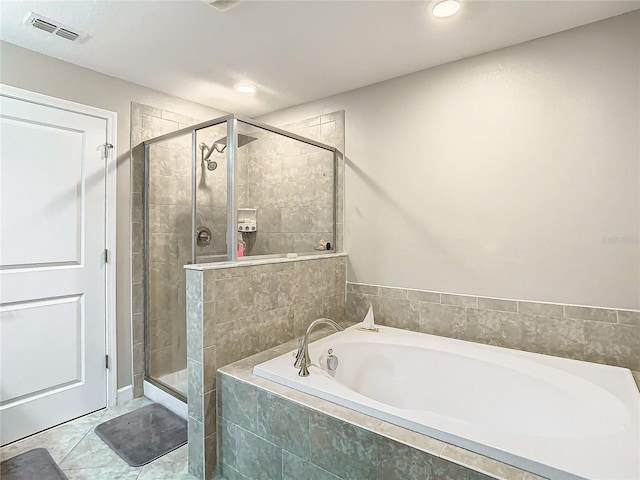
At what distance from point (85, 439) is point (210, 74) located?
253 centimetres

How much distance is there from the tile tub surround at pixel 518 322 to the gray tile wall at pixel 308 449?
120cm

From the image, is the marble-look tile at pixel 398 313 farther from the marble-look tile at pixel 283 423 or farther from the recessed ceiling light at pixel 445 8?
the recessed ceiling light at pixel 445 8

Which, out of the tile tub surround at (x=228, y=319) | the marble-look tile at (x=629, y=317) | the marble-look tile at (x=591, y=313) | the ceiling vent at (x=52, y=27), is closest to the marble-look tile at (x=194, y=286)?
the tile tub surround at (x=228, y=319)

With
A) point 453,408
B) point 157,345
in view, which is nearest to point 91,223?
point 157,345

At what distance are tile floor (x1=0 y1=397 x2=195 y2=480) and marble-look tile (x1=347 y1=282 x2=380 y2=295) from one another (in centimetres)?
155

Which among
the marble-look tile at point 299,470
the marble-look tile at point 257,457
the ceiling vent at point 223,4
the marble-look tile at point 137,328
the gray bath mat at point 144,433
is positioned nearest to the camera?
the marble-look tile at point 299,470

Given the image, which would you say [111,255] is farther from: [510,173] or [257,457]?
[510,173]

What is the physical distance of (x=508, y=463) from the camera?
1.11 meters

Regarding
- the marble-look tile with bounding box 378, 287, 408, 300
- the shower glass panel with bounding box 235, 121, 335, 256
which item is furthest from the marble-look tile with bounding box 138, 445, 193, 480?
the marble-look tile with bounding box 378, 287, 408, 300

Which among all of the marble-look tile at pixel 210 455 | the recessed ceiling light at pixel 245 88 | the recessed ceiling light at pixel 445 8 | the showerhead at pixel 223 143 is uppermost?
the recessed ceiling light at pixel 245 88

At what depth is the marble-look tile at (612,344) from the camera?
183 centimetres

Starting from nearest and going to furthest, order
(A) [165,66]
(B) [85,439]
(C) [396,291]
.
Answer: (B) [85,439] < (A) [165,66] < (C) [396,291]

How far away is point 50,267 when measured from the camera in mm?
2283

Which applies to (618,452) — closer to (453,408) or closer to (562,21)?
(453,408)
